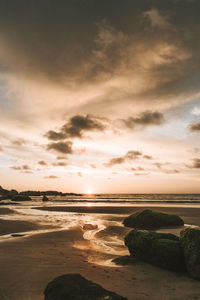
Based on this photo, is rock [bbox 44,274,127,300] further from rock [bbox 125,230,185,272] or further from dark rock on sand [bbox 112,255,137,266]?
rock [bbox 125,230,185,272]

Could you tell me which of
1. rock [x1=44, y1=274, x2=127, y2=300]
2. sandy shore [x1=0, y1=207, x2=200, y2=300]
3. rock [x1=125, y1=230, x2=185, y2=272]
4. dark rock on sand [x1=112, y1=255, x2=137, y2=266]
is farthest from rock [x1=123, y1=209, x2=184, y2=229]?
rock [x1=44, y1=274, x2=127, y2=300]

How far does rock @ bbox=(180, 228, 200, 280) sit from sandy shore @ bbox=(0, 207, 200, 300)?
25 centimetres

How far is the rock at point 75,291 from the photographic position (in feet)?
12.5

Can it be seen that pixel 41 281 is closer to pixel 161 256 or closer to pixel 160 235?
pixel 161 256

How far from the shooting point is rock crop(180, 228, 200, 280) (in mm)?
5734

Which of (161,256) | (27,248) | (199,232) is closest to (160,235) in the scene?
(161,256)

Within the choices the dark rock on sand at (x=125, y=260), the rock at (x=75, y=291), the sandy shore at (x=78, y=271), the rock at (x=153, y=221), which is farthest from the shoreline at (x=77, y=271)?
the rock at (x=153, y=221)

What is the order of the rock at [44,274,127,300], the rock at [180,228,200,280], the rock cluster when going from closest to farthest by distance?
the rock at [44,274,127,300], the rock at [180,228,200,280], the rock cluster

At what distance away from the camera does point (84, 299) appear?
376cm

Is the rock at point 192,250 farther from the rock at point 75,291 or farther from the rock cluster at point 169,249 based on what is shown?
the rock at point 75,291

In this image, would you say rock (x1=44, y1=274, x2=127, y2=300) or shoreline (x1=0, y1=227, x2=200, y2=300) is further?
shoreline (x1=0, y1=227, x2=200, y2=300)

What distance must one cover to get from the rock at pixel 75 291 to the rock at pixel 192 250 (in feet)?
9.40

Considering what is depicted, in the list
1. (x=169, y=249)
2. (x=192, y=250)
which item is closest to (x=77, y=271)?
(x=169, y=249)

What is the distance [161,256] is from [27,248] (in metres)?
5.09
